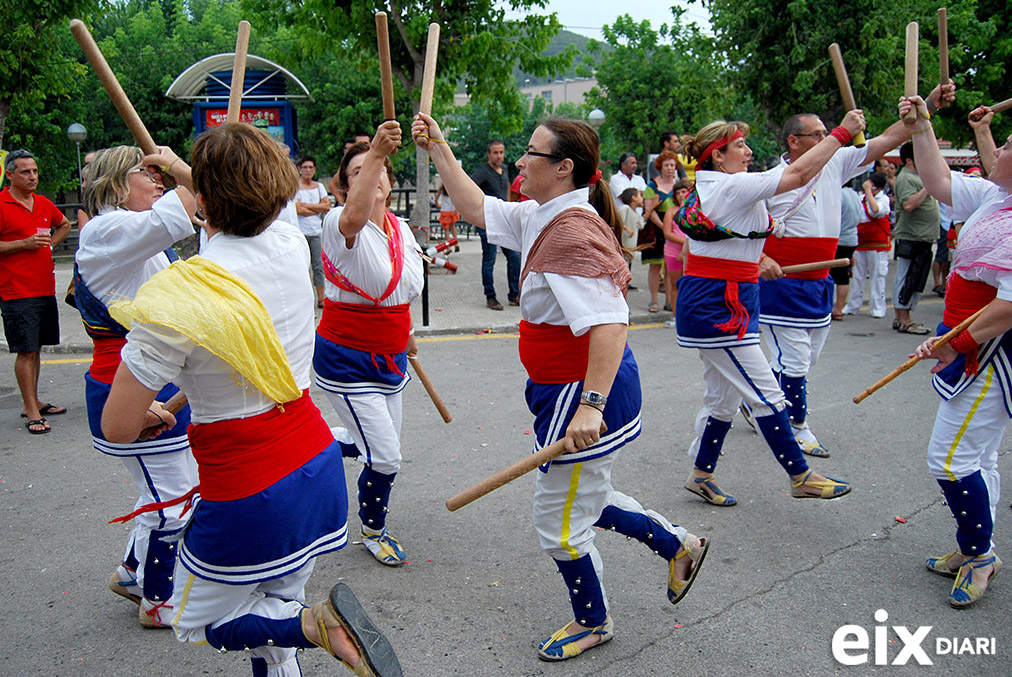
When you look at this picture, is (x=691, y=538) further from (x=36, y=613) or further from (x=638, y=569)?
(x=36, y=613)

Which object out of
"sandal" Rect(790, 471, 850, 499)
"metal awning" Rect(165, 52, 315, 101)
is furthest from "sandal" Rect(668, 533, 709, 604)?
"metal awning" Rect(165, 52, 315, 101)

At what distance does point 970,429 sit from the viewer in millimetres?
3398

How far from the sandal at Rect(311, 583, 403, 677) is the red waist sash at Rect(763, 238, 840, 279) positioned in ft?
12.2

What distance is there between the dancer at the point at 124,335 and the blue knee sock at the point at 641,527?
1.63 metres

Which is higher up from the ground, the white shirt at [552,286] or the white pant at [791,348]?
the white shirt at [552,286]

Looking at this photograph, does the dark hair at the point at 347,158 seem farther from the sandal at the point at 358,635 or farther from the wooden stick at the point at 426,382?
the sandal at the point at 358,635

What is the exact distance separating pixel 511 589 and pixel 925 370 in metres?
5.59

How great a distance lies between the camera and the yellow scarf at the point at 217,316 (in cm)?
199

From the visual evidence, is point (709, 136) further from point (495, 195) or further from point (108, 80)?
point (495, 195)

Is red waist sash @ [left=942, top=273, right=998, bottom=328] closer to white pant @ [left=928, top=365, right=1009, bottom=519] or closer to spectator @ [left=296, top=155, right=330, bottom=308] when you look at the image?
white pant @ [left=928, top=365, right=1009, bottom=519]

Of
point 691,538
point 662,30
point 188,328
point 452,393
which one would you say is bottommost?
point 452,393

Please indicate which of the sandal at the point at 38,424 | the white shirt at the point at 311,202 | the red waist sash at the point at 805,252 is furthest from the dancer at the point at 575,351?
the white shirt at the point at 311,202

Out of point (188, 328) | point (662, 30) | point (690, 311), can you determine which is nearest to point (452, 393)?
point (690, 311)

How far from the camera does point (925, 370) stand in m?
7.51
